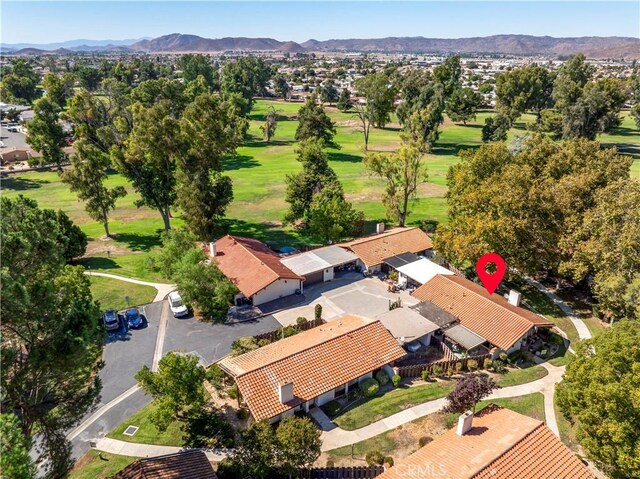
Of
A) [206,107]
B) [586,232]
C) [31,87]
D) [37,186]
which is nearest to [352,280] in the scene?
[586,232]

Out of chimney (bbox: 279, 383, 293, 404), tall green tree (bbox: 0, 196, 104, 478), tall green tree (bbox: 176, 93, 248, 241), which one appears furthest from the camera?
tall green tree (bbox: 176, 93, 248, 241)

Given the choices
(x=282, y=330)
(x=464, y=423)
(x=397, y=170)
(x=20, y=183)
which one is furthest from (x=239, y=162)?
(x=464, y=423)

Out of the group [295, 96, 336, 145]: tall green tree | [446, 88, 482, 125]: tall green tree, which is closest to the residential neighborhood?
[295, 96, 336, 145]: tall green tree

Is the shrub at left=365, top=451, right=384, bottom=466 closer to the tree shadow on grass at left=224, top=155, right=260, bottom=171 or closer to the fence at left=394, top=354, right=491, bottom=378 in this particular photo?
the fence at left=394, top=354, right=491, bottom=378

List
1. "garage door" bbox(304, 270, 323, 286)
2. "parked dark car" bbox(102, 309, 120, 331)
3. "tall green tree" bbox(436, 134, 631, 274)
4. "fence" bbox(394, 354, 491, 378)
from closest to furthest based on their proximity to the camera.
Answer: "fence" bbox(394, 354, 491, 378) → "parked dark car" bbox(102, 309, 120, 331) → "tall green tree" bbox(436, 134, 631, 274) → "garage door" bbox(304, 270, 323, 286)

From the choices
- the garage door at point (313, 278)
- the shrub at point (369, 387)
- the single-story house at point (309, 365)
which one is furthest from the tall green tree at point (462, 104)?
the shrub at point (369, 387)

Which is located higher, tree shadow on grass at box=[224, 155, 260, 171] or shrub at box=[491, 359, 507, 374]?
tree shadow on grass at box=[224, 155, 260, 171]

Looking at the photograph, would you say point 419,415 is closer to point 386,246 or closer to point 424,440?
point 424,440
